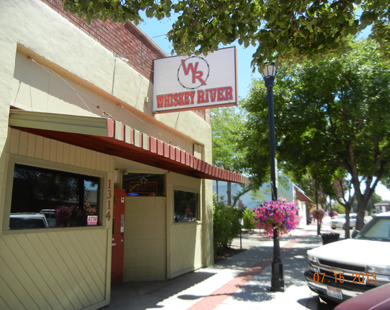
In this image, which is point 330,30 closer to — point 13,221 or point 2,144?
point 2,144

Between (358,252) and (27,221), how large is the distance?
212 inches

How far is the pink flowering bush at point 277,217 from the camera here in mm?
7445

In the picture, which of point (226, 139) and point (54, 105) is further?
point (226, 139)

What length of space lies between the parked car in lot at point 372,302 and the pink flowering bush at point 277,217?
14.2 ft

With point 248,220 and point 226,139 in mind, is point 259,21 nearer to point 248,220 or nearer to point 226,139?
point 226,139

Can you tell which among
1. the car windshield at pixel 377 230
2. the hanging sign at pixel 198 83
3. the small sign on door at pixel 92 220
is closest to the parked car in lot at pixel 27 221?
the small sign on door at pixel 92 220

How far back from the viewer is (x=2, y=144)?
14.6 ft

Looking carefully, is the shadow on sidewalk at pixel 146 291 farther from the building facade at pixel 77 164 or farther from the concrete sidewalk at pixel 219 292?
the building facade at pixel 77 164

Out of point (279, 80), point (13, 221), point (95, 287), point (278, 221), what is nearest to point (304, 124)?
point (279, 80)

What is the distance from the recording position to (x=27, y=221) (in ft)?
16.1

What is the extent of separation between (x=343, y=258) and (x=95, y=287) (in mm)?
4312

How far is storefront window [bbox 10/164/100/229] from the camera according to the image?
4.82 metres

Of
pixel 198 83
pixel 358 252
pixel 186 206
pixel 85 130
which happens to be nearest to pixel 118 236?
pixel 186 206

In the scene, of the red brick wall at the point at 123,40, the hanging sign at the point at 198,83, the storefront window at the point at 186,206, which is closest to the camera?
the red brick wall at the point at 123,40
